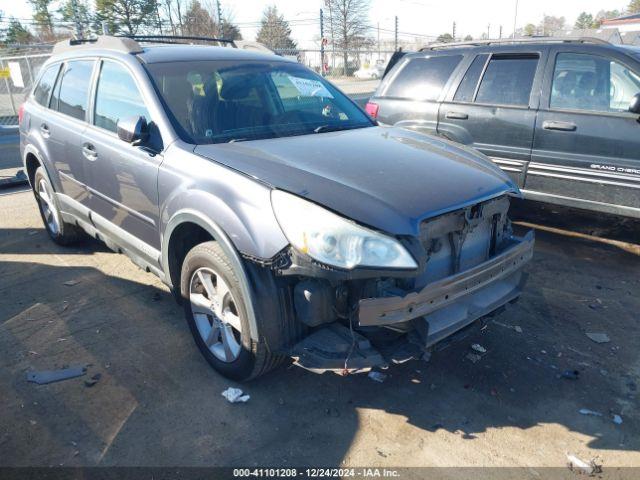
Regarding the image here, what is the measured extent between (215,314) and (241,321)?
1.20 ft

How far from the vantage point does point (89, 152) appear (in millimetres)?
3883

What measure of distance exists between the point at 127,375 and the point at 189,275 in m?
0.76

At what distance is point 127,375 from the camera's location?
3.16 meters

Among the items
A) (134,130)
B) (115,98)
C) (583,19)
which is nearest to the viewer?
(134,130)

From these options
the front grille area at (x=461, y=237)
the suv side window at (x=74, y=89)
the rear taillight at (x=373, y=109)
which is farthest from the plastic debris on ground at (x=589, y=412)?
the rear taillight at (x=373, y=109)

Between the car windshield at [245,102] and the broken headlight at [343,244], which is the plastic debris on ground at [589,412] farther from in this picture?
the car windshield at [245,102]

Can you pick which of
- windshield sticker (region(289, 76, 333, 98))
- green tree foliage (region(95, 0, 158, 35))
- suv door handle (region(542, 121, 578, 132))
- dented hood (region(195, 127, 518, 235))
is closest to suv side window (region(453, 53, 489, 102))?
suv door handle (region(542, 121, 578, 132))

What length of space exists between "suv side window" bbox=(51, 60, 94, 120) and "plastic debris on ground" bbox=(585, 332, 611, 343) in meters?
4.24

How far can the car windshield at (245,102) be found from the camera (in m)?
3.26

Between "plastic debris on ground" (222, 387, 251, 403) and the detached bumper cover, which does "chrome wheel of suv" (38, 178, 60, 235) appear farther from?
the detached bumper cover

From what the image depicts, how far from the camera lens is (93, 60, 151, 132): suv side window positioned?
343 cm

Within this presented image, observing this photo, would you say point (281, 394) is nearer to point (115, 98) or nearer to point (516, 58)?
point (115, 98)

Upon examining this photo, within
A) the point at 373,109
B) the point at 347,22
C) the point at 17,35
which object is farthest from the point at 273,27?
the point at 373,109

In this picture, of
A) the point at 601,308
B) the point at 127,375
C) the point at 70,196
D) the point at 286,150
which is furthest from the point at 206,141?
the point at 601,308
